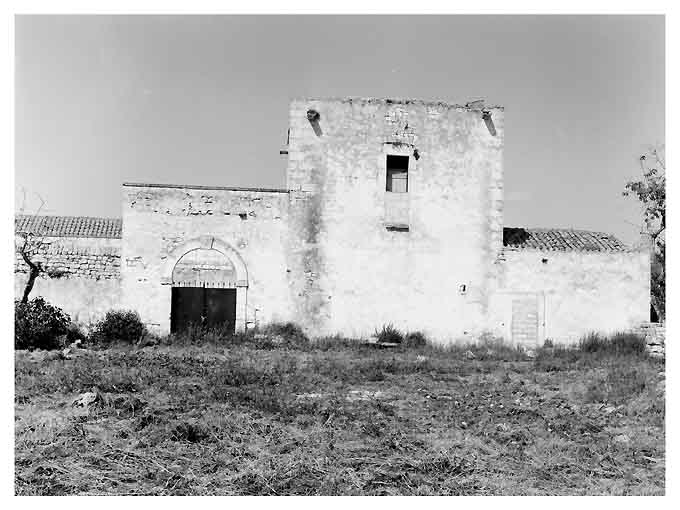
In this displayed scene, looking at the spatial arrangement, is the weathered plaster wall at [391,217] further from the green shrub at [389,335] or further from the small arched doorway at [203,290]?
the small arched doorway at [203,290]

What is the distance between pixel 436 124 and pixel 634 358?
7.42m

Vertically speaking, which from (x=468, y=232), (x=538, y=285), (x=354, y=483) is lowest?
(x=354, y=483)

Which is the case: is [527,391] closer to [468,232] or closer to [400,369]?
[400,369]

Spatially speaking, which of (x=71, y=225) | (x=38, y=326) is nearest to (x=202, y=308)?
(x=38, y=326)

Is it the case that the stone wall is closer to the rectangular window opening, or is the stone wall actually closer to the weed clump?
the rectangular window opening

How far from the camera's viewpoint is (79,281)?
59.3 ft

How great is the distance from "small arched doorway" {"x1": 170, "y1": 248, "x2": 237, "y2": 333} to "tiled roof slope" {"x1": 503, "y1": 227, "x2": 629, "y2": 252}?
733 centimetres

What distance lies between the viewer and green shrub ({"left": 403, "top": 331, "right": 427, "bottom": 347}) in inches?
699

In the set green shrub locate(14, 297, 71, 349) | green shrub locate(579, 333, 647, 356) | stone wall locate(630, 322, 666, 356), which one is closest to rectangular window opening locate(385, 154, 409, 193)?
green shrub locate(579, 333, 647, 356)

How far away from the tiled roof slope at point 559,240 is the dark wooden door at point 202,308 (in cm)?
736

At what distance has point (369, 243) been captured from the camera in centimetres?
1833

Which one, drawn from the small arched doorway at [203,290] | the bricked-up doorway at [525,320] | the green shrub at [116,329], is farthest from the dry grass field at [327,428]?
the bricked-up doorway at [525,320]

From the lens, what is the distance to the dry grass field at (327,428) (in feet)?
22.8

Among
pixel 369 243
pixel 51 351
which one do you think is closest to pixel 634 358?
pixel 369 243
